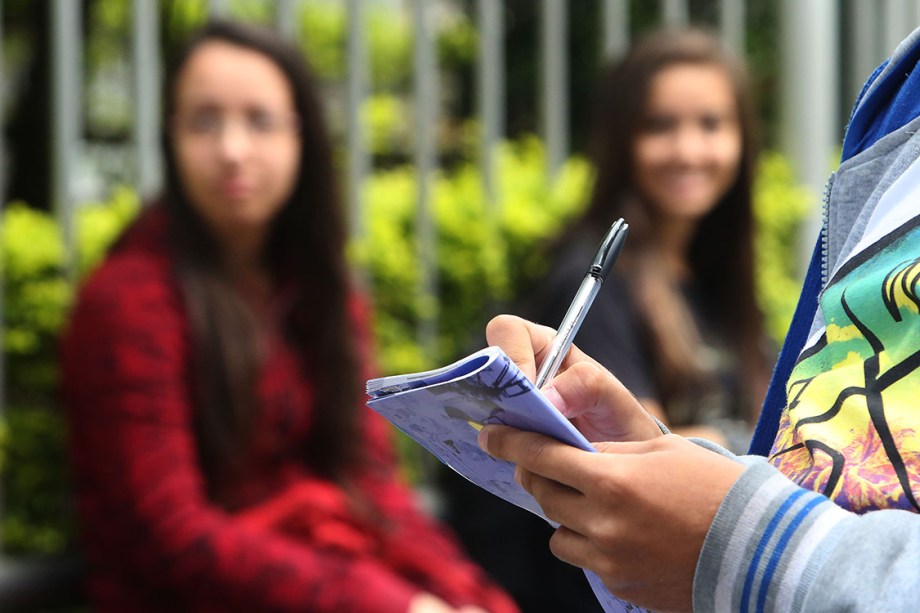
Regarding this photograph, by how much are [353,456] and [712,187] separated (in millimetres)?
1168

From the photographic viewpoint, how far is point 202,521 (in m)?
2.36

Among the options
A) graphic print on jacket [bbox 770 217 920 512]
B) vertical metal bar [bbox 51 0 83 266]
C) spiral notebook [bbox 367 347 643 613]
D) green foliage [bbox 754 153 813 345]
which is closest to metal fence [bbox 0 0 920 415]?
vertical metal bar [bbox 51 0 83 266]

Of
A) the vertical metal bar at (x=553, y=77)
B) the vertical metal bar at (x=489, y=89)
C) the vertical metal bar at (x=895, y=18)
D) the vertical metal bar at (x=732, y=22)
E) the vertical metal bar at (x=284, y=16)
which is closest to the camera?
the vertical metal bar at (x=284, y=16)

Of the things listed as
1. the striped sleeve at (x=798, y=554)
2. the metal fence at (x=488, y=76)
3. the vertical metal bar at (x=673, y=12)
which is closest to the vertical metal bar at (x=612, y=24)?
the metal fence at (x=488, y=76)

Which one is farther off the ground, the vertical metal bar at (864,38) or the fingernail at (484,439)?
the vertical metal bar at (864,38)

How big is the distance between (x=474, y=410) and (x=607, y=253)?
0.23 metres

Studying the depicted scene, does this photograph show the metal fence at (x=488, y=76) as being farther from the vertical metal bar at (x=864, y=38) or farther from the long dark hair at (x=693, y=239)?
the long dark hair at (x=693, y=239)

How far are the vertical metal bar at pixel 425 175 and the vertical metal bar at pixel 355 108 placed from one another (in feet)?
0.54

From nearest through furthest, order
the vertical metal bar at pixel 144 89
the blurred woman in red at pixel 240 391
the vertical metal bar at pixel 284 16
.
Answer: the blurred woman in red at pixel 240 391, the vertical metal bar at pixel 144 89, the vertical metal bar at pixel 284 16

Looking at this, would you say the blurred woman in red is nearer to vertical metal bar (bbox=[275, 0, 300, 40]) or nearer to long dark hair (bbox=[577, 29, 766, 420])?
vertical metal bar (bbox=[275, 0, 300, 40])

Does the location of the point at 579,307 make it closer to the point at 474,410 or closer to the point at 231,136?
the point at 474,410

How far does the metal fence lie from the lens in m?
2.96

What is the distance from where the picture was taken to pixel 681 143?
9.92 ft

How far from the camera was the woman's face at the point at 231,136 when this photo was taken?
8.75 ft
